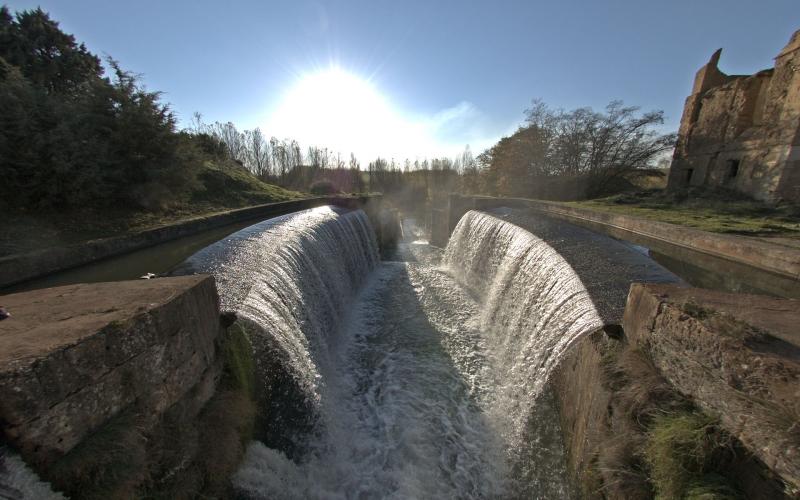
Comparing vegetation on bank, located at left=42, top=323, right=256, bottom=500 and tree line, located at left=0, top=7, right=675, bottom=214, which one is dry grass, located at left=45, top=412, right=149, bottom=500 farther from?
tree line, located at left=0, top=7, right=675, bottom=214

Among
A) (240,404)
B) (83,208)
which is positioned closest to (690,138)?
(240,404)

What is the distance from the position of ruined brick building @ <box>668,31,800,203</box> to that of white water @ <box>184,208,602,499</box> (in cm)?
1379

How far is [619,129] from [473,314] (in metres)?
24.0

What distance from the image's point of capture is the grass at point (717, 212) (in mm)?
7133

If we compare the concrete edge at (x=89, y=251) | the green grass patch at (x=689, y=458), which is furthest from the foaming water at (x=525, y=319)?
the concrete edge at (x=89, y=251)

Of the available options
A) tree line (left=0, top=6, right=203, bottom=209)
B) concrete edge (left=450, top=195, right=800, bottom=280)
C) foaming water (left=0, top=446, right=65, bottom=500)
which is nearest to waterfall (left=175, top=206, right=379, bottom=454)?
foaming water (left=0, top=446, right=65, bottom=500)

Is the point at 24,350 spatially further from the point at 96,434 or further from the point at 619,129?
the point at 619,129

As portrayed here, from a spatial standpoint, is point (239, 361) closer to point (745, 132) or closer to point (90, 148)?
point (90, 148)

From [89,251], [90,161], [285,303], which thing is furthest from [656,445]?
[90,161]

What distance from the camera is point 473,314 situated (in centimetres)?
784

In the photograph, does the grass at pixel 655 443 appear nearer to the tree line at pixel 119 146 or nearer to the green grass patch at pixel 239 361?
the green grass patch at pixel 239 361

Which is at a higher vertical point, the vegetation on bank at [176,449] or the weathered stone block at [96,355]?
the weathered stone block at [96,355]

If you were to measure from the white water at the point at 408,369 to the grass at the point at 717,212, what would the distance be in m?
5.05

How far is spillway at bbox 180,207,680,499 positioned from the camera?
3.54 metres
